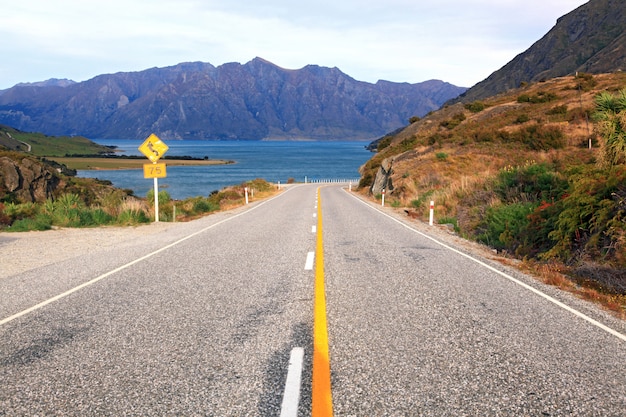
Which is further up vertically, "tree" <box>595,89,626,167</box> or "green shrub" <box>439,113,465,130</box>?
"green shrub" <box>439,113,465,130</box>

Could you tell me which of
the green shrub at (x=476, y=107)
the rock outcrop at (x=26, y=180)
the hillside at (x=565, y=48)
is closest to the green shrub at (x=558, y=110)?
the green shrub at (x=476, y=107)

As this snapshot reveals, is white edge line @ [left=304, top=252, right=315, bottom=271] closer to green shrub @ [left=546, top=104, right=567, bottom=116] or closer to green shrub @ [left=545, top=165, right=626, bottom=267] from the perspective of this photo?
green shrub @ [left=545, top=165, right=626, bottom=267]

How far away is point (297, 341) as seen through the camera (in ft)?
14.9

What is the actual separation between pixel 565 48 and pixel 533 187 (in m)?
178

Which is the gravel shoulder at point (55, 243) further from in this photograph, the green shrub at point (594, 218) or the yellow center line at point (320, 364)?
the green shrub at point (594, 218)

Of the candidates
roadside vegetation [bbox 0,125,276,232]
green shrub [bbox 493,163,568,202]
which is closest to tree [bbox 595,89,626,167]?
green shrub [bbox 493,163,568,202]

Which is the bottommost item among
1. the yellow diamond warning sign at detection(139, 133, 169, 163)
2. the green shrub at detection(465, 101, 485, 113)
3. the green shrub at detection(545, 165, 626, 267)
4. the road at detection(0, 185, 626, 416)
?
the road at detection(0, 185, 626, 416)

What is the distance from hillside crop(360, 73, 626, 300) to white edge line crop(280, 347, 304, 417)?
19.1 feet

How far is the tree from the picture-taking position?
34.9 ft

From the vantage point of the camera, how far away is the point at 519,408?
3.28m

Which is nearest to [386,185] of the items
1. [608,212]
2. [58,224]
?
[58,224]

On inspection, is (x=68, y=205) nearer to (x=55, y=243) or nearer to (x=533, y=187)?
(x=55, y=243)

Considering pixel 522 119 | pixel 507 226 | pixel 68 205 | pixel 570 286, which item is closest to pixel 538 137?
pixel 522 119

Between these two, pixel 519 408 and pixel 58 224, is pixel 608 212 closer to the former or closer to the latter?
pixel 519 408
